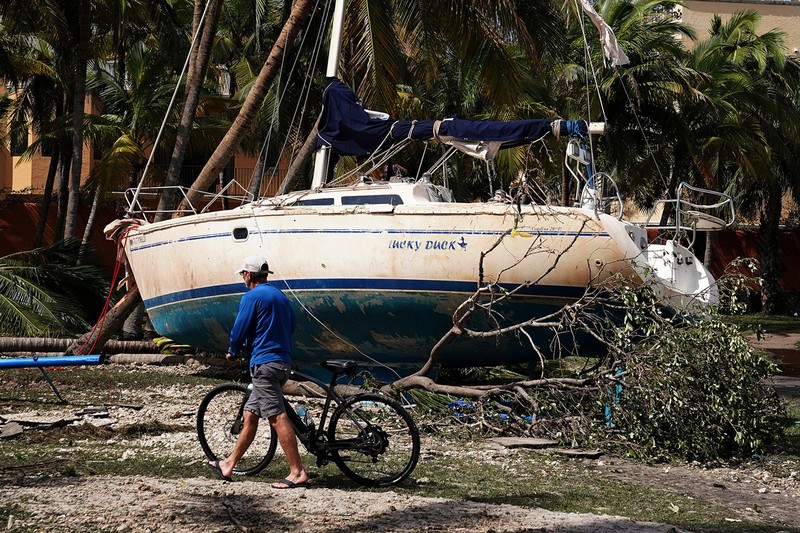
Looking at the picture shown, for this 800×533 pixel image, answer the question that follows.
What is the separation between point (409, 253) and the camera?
12375 mm

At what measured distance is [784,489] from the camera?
884 cm

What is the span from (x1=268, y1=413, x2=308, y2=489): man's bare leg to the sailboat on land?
419 cm

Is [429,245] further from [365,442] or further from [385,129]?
[365,442]

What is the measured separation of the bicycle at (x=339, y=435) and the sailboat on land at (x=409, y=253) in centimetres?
352

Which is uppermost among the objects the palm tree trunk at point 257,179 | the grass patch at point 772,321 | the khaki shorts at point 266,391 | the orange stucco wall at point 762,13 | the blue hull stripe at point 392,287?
the orange stucco wall at point 762,13

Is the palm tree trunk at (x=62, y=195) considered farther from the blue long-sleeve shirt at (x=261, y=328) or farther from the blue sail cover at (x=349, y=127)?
the blue long-sleeve shirt at (x=261, y=328)

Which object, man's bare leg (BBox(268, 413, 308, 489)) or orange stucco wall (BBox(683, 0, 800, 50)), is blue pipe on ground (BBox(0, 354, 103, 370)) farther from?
orange stucco wall (BBox(683, 0, 800, 50))

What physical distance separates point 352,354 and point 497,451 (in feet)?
12.7

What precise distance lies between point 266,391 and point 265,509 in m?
1.02

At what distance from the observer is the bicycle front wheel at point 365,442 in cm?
801

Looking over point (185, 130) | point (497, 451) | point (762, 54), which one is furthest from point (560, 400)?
point (762, 54)

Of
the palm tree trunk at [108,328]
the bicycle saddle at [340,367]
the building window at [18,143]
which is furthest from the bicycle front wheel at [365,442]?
the building window at [18,143]

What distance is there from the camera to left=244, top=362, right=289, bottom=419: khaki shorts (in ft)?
25.4

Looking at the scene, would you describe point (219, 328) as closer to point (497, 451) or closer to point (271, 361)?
point (497, 451)
